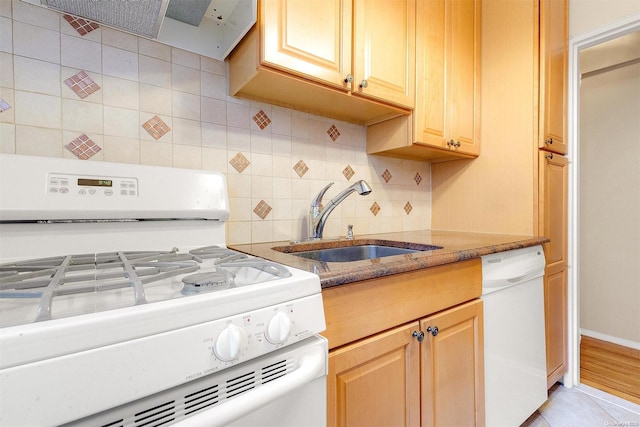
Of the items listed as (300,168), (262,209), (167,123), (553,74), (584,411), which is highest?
(553,74)

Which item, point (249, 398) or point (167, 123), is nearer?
point (249, 398)

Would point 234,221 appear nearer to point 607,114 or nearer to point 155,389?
point 155,389

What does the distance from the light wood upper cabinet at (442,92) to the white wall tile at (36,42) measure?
1.24m

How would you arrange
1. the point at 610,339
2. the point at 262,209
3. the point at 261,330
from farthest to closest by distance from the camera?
the point at 610,339, the point at 262,209, the point at 261,330

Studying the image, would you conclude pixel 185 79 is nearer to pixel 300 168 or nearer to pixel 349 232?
pixel 300 168

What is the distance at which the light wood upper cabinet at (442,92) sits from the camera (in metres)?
1.40

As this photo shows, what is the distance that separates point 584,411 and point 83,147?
2354 mm

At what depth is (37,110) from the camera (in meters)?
0.86

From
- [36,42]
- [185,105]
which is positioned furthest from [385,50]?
[36,42]

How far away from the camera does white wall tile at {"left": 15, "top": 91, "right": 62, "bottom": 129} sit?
84 centimetres

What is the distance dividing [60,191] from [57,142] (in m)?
0.20

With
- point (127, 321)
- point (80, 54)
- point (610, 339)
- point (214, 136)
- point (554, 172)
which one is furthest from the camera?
point (610, 339)

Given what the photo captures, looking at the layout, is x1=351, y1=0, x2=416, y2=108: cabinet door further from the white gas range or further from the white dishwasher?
the white gas range

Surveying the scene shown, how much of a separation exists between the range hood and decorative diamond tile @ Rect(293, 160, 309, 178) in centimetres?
50
